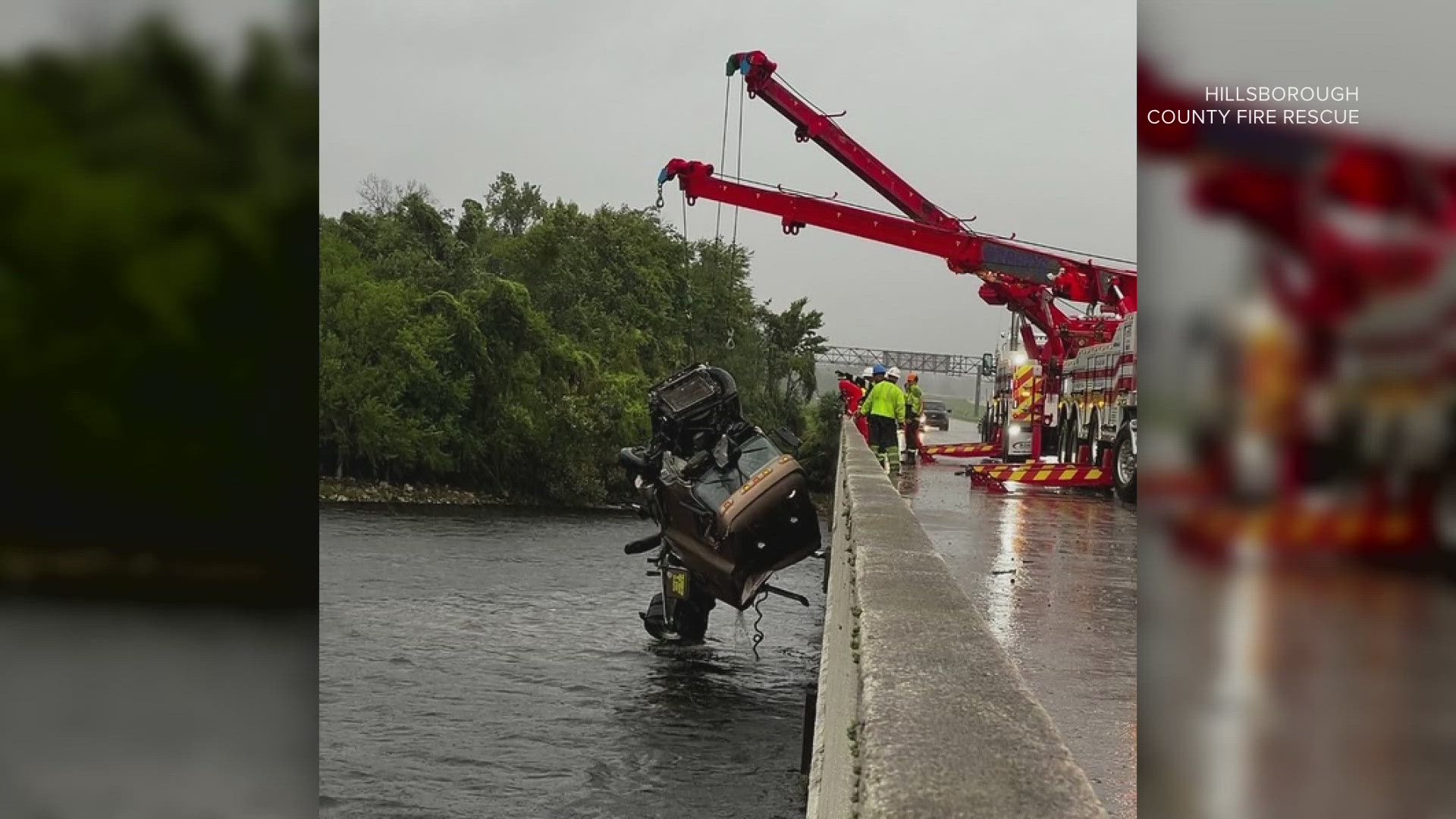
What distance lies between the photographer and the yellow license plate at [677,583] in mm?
13141

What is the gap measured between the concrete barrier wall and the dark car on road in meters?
47.3

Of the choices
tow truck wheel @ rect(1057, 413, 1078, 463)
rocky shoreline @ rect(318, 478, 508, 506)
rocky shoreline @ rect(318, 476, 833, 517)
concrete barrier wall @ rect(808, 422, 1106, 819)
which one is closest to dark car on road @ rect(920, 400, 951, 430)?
rocky shoreline @ rect(318, 476, 833, 517)

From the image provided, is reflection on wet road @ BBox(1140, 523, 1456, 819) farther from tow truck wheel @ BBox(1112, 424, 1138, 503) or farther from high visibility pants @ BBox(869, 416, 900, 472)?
high visibility pants @ BBox(869, 416, 900, 472)

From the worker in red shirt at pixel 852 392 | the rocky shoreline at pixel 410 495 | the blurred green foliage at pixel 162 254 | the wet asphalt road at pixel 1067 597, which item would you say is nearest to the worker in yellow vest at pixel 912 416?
the worker in red shirt at pixel 852 392

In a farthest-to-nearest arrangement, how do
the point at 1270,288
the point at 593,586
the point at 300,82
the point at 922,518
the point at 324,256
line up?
the point at 324,256
the point at 593,586
the point at 922,518
the point at 300,82
the point at 1270,288

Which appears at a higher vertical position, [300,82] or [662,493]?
[300,82]

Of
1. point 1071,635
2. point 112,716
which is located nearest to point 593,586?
point 1071,635

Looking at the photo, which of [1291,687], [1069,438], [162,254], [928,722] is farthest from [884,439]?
[1291,687]

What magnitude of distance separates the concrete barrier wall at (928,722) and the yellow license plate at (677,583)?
8.09 m

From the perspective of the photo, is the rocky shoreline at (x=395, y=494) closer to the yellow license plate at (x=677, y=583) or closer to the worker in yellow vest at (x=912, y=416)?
the worker in yellow vest at (x=912, y=416)

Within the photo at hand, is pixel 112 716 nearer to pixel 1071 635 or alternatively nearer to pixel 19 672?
pixel 19 672

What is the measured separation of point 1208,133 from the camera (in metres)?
1.22

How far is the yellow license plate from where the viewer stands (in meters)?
13.1

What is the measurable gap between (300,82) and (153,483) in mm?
567
